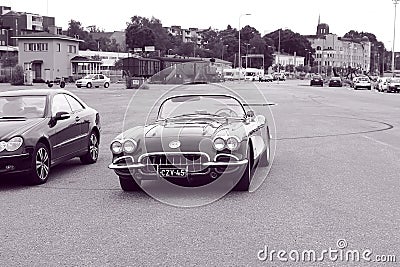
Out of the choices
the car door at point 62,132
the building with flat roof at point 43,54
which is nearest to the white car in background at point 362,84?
the building with flat roof at point 43,54

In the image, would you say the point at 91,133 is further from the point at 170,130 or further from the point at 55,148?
the point at 170,130

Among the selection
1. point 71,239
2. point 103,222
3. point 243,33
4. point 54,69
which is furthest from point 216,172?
point 243,33

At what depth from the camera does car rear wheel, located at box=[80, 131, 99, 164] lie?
11.6 meters

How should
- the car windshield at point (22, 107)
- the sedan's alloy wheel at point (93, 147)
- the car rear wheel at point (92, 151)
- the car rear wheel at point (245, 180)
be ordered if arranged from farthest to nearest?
the sedan's alloy wheel at point (93, 147) < the car rear wheel at point (92, 151) < the car windshield at point (22, 107) < the car rear wheel at point (245, 180)

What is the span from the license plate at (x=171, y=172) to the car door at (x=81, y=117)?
318cm

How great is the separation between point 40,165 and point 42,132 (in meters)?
0.48

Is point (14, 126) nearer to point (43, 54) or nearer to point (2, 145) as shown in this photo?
point (2, 145)

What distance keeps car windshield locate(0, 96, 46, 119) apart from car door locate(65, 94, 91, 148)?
0.71m

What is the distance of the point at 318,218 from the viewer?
7215 millimetres

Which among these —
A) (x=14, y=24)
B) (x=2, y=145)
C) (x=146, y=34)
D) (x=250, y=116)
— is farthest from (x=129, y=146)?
(x=146, y=34)

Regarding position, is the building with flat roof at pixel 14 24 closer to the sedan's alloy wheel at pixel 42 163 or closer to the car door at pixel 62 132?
the car door at pixel 62 132

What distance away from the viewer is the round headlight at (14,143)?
30.1 feet

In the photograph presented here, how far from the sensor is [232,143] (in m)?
8.42

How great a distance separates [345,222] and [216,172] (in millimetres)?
1860
